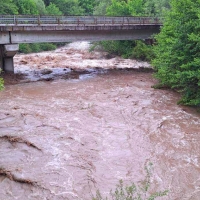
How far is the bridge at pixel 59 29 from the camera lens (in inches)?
967

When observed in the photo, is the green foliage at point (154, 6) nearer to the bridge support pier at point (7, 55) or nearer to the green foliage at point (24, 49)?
the green foliage at point (24, 49)

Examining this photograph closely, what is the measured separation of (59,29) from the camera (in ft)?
85.1

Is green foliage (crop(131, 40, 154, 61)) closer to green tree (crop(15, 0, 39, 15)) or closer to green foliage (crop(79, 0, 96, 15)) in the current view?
green tree (crop(15, 0, 39, 15))

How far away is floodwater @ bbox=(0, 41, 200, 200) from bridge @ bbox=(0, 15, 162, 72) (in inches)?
211

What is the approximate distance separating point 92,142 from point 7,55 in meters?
16.4

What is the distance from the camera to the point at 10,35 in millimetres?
24781

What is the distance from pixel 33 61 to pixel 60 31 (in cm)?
896

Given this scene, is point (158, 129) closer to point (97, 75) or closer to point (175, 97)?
point (175, 97)

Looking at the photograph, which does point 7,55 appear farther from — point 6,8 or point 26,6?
point 26,6

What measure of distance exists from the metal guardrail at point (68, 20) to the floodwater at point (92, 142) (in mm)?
6502

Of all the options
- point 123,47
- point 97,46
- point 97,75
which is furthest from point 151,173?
point 97,46

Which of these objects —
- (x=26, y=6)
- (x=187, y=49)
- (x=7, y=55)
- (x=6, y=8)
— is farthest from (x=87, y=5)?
(x=187, y=49)

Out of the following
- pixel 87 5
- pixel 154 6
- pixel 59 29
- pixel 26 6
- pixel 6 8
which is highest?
pixel 87 5

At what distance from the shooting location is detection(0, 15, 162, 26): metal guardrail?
24.4 metres
